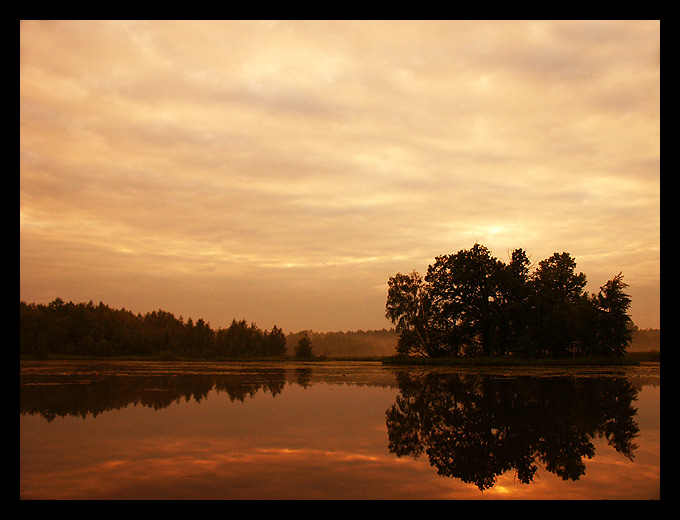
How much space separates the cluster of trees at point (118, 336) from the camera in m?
40.7

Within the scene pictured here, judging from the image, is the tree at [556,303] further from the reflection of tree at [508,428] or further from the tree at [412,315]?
the reflection of tree at [508,428]

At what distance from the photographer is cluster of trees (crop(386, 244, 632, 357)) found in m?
57.4

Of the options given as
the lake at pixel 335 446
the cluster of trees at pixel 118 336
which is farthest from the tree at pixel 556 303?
the cluster of trees at pixel 118 336

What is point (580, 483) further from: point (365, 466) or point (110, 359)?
point (110, 359)

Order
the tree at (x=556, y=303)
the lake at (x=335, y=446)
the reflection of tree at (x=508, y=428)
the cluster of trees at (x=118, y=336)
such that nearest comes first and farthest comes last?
the lake at (x=335, y=446) < the reflection of tree at (x=508, y=428) < the cluster of trees at (x=118, y=336) < the tree at (x=556, y=303)

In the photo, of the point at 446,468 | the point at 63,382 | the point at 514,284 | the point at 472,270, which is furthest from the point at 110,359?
the point at 446,468

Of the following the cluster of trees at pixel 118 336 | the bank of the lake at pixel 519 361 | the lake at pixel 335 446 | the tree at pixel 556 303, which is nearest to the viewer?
the lake at pixel 335 446

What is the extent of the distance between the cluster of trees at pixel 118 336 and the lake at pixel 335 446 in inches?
242

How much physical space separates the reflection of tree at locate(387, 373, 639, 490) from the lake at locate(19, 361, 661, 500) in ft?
0.22

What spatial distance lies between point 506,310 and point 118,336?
5405cm

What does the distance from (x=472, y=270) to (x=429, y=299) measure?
7.98 meters

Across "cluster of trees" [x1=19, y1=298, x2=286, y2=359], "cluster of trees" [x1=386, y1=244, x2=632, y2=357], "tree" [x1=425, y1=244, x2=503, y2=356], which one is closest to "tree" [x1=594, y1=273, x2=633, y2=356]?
"cluster of trees" [x1=386, y1=244, x2=632, y2=357]

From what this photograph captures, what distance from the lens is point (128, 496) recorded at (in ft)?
30.1
